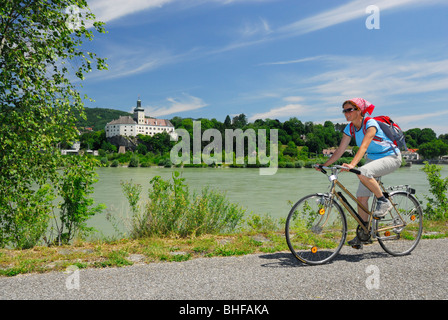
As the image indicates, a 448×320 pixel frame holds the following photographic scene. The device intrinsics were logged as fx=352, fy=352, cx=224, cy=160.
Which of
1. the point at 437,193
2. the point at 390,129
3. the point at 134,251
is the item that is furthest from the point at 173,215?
the point at 437,193

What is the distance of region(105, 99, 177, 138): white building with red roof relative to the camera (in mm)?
148875

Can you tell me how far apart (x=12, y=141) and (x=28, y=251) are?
1.83 metres

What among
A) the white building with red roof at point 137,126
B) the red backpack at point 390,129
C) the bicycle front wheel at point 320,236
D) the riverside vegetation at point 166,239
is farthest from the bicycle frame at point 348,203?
the white building with red roof at point 137,126

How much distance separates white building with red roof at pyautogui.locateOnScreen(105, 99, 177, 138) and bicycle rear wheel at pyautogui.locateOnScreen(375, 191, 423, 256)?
145 meters

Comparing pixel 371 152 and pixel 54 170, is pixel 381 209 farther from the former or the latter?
pixel 54 170

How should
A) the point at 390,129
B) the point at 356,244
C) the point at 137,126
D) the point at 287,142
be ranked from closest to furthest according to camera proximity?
the point at 390,129
the point at 356,244
the point at 287,142
the point at 137,126

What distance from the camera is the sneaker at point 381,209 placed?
4.54 metres

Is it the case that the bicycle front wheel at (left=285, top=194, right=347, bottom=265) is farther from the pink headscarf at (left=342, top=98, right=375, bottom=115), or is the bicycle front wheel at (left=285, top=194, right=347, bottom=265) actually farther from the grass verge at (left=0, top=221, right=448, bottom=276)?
the pink headscarf at (left=342, top=98, right=375, bottom=115)

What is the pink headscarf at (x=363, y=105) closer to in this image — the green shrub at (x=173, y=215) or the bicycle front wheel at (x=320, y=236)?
the bicycle front wheel at (x=320, y=236)

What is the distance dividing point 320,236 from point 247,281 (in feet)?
4.68

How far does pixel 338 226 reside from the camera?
16.4ft

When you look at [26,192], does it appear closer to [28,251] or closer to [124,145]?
[28,251]

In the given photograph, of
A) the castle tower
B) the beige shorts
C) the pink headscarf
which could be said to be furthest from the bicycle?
the castle tower

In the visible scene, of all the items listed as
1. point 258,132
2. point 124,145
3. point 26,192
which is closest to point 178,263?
point 26,192
